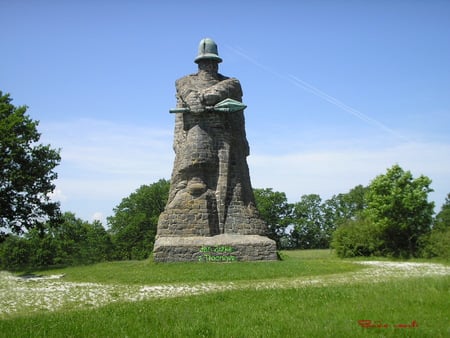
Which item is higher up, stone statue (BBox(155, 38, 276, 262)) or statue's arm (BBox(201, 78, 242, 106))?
statue's arm (BBox(201, 78, 242, 106))

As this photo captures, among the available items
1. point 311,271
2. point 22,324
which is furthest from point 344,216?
point 22,324

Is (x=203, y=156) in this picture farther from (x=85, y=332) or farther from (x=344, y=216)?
(x=344, y=216)

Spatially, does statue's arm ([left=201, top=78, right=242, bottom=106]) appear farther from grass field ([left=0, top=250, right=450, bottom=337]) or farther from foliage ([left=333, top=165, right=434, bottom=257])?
foliage ([left=333, top=165, right=434, bottom=257])

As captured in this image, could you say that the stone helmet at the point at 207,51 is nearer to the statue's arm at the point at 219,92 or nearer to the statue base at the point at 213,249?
the statue's arm at the point at 219,92

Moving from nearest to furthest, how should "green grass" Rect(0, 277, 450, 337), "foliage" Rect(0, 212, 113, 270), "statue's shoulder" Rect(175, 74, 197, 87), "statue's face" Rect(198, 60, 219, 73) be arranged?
"green grass" Rect(0, 277, 450, 337) → "statue's shoulder" Rect(175, 74, 197, 87) → "statue's face" Rect(198, 60, 219, 73) → "foliage" Rect(0, 212, 113, 270)

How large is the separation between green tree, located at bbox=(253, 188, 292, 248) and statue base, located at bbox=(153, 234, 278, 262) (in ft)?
105

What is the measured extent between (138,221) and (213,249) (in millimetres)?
22294

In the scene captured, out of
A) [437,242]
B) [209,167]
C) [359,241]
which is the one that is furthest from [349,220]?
[209,167]

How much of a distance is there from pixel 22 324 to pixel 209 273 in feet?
27.7

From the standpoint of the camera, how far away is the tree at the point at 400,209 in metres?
24.8

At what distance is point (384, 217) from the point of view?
988 inches

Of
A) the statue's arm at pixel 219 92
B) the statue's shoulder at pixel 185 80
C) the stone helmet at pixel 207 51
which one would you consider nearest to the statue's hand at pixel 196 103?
the statue's arm at pixel 219 92

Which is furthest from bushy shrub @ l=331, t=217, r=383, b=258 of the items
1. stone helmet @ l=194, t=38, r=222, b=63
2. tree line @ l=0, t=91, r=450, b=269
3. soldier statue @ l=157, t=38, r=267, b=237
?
stone helmet @ l=194, t=38, r=222, b=63

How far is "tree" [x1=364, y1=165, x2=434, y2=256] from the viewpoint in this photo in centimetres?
2477
